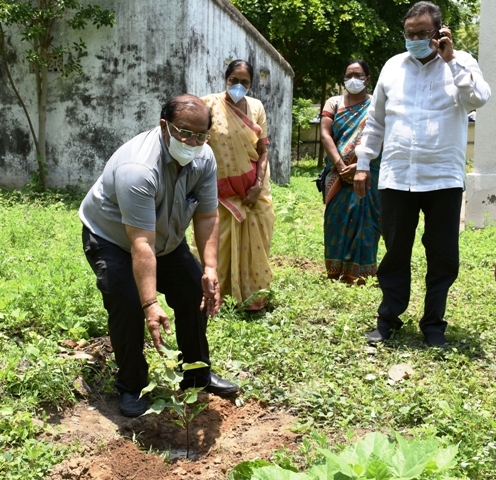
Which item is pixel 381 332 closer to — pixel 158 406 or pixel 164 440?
pixel 164 440

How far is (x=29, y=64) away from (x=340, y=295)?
308 inches

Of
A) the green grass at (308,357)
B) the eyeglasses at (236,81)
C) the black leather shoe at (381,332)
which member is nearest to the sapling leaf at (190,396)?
the green grass at (308,357)

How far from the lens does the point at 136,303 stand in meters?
3.75

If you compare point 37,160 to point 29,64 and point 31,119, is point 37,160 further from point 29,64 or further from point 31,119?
point 29,64

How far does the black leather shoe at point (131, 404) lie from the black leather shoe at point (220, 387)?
38 centimetres

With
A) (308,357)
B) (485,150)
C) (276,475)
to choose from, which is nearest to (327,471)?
(276,475)

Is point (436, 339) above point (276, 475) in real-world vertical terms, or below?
below

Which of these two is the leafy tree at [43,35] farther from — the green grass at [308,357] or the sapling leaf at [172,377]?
the sapling leaf at [172,377]

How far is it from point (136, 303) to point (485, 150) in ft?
22.2

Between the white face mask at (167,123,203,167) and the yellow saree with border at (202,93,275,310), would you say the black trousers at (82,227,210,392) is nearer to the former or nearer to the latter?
the white face mask at (167,123,203,167)

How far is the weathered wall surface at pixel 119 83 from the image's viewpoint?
35.4 feet

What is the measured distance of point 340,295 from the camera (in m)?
5.76

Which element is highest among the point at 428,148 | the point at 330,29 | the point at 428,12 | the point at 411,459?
the point at 330,29

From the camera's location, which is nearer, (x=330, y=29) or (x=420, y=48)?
(x=420, y=48)
